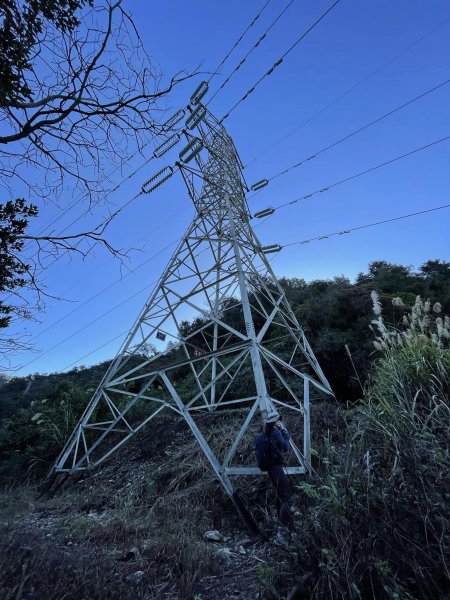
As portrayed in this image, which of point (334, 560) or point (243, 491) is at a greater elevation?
point (334, 560)

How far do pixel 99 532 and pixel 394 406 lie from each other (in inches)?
133

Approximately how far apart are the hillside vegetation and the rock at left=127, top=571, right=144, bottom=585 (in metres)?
0.02

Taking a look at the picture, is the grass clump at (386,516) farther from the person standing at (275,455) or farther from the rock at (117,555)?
the rock at (117,555)

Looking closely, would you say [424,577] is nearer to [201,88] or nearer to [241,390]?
[241,390]

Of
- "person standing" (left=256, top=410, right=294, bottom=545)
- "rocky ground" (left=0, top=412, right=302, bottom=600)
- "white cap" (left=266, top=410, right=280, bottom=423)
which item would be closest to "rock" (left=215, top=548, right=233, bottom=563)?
"rocky ground" (left=0, top=412, right=302, bottom=600)

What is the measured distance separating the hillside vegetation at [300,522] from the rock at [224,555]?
0.02 metres

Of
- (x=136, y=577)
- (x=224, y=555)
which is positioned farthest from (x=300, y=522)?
(x=136, y=577)

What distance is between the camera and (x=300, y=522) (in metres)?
2.62

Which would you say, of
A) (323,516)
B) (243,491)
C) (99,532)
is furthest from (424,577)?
(99,532)

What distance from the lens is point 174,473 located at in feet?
16.9

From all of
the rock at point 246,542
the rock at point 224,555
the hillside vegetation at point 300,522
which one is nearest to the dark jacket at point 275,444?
the hillside vegetation at point 300,522

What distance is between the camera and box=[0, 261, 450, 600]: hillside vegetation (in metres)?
1.94

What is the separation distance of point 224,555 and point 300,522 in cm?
101

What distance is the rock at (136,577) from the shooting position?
2.54 metres
